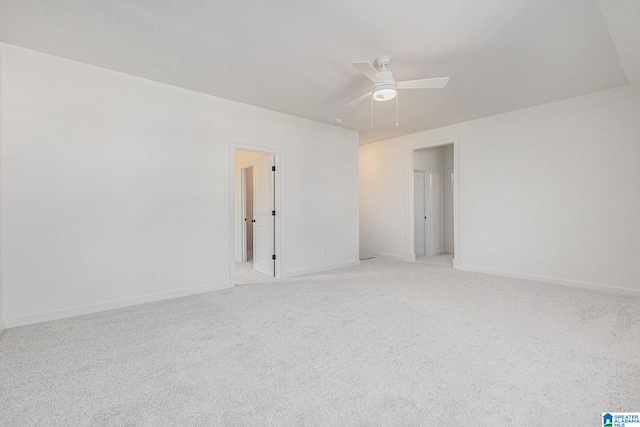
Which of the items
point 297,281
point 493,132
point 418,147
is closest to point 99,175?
point 297,281

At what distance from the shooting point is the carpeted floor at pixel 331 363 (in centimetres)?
158

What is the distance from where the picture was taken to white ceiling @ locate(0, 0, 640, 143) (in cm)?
226

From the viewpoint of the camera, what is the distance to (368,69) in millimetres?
2641

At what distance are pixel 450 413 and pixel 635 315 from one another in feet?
Answer: 9.50

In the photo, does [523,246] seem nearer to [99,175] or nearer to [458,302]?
[458,302]

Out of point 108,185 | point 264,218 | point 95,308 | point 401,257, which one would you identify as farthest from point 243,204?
point 401,257

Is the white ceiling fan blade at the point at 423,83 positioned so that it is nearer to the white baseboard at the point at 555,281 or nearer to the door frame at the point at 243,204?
the white baseboard at the point at 555,281

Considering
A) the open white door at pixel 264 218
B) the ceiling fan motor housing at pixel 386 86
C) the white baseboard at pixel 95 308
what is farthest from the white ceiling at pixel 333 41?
the white baseboard at pixel 95 308

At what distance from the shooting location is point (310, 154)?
5.14 m

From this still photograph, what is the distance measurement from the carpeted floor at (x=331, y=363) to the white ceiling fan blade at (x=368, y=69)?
236cm

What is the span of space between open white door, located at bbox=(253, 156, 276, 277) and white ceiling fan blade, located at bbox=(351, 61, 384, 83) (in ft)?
7.93

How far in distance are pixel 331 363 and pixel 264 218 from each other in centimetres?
337
